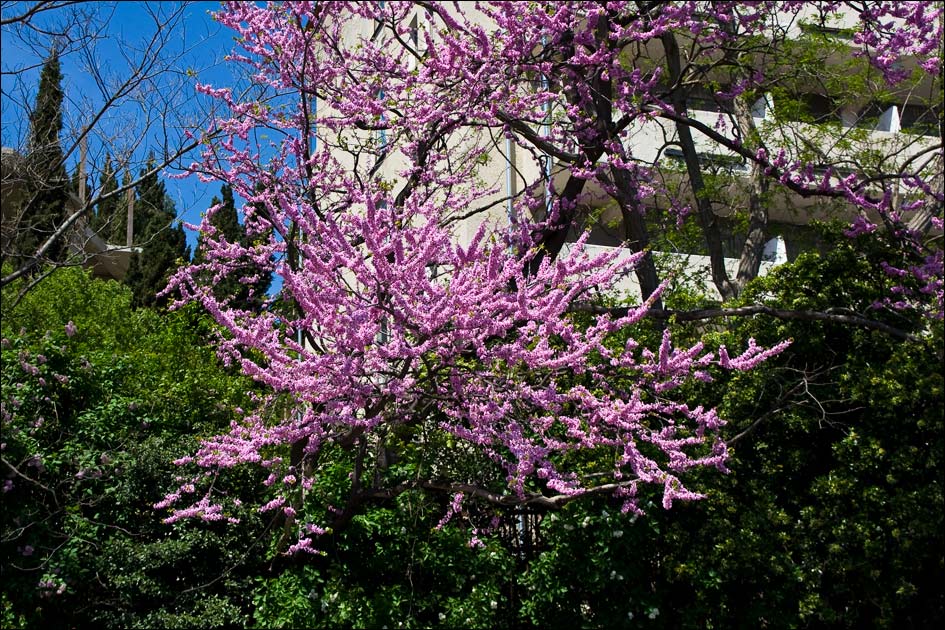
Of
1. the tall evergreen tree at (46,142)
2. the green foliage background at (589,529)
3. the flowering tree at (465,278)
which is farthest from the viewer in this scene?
the tall evergreen tree at (46,142)

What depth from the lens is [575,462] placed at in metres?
6.78

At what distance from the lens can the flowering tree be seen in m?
5.10

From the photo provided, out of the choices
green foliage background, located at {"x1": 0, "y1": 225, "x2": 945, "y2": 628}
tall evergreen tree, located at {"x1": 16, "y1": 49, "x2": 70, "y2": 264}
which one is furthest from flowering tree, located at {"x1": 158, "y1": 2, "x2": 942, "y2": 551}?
tall evergreen tree, located at {"x1": 16, "y1": 49, "x2": 70, "y2": 264}

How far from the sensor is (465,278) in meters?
5.23

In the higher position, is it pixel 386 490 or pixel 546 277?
pixel 546 277

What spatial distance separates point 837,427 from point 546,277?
285 cm

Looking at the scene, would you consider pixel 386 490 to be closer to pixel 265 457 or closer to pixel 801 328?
pixel 265 457

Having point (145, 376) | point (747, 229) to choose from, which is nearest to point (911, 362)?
point (747, 229)

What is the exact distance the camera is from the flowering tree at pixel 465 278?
5.10 meters

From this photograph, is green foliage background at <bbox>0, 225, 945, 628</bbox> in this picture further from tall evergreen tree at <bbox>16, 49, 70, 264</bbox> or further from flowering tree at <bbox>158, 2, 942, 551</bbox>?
tall evergreen tree at <bbox>16, 49, 70, 264</bbox>

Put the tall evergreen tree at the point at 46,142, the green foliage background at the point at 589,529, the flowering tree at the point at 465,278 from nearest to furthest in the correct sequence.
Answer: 1. the flowering tree at the point at 465,278
2. the green foliage background at the point at 589,529
3. the tall evergreen tree at the point at 46,142

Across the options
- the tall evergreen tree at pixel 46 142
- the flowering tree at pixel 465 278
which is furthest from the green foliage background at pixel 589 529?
the tall evergreen tree at pixel 46 142

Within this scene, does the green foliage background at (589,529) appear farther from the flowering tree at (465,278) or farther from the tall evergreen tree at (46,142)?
the tall evergreen tree at (46,142)

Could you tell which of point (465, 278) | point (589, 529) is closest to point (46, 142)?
point (465, 278)
